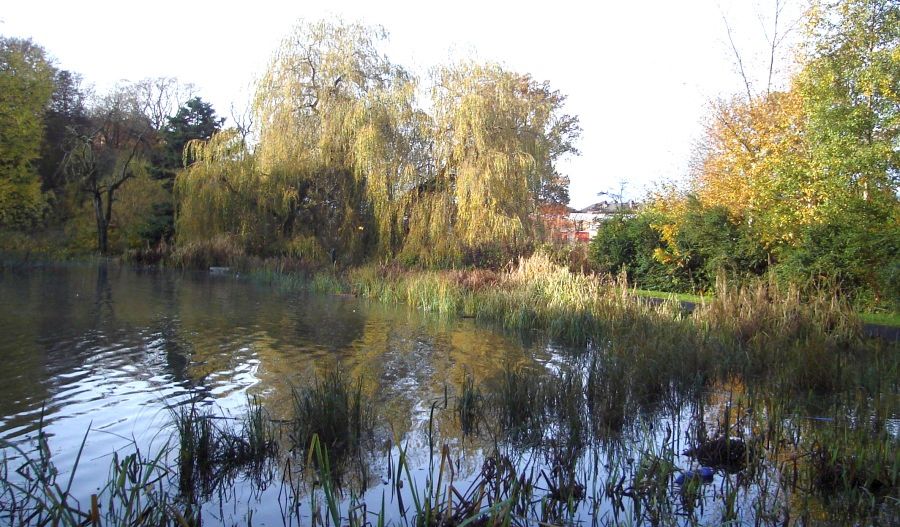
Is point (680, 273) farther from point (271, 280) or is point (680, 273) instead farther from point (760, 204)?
point (271, 280)

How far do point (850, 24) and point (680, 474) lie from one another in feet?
44.4

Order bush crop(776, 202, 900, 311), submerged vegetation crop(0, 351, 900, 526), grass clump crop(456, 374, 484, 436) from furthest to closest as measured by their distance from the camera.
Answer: bush crop(776, 202, 900, 311), grass clump crop(456, 374, 484, 436), submerged vegetation crop(0, 351, 900, 526)

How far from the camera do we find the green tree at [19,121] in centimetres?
2769

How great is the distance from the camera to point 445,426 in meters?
6.09

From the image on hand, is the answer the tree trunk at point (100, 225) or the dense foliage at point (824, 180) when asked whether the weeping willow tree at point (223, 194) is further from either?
the dense foliage at point (824, 180)

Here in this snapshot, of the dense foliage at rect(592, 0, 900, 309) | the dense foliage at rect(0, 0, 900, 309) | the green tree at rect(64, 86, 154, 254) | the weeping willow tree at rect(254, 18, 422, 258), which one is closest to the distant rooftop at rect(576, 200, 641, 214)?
the dense foliage at rect(0, 0, 900, 309)

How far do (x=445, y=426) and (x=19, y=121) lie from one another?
28.2 meters

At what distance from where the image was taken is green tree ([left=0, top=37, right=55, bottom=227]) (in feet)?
90.8

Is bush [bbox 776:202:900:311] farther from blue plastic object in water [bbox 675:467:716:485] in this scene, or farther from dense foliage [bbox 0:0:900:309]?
blue plastic object in water [bbox 675:467:716:485]

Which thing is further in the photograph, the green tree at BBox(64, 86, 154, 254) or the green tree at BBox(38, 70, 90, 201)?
the green tree at BBox(38, 70, 90, 201)

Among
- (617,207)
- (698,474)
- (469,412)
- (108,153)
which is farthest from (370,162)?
(108,153)

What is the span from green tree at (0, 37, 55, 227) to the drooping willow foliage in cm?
705

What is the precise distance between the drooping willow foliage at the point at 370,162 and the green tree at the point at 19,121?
7046 millimetres

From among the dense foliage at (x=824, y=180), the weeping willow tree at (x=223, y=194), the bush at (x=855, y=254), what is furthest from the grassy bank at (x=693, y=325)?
the weeping willow tree at (x=223, y=194)
